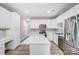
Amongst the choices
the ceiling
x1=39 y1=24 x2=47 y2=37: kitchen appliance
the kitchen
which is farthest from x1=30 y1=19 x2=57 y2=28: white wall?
the ceiling

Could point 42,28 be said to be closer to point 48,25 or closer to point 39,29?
point 39,29

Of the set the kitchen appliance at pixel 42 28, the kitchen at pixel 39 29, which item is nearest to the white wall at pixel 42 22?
the kitchen at pixel 39 29

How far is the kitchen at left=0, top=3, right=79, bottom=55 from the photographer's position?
111 inches

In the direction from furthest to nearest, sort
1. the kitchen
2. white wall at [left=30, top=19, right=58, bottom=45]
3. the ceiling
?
1. white wall at [left=30, top=19, right=58, bottom=45]
2. the ceiling
3. the kitchen

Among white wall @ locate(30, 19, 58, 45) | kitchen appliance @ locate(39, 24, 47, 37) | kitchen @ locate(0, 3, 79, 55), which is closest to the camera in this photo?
kitchen @ locate(0, 3, 79, 55)

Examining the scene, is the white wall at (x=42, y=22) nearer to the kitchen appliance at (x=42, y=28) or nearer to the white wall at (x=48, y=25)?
the white wall at (x=48, y=25)

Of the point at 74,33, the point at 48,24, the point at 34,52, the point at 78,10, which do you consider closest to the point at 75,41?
the point at 74,33

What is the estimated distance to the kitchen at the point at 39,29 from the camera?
2824 millimetres

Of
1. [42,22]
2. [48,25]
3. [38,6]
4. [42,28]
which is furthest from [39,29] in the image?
[38,6]

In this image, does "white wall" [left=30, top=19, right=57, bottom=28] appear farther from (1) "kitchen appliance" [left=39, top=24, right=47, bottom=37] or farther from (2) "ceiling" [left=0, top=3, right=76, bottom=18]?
(2) "ceiling" [left=0, top=3, right=76, bottom=18]

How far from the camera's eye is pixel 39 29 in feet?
25.5

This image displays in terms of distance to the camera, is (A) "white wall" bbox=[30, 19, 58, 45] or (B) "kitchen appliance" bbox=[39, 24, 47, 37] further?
(A) "white wall" bbox=[30, 19, 58, 45]

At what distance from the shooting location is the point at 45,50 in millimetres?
2826

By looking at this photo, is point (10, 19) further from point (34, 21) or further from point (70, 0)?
point (70, 0)
